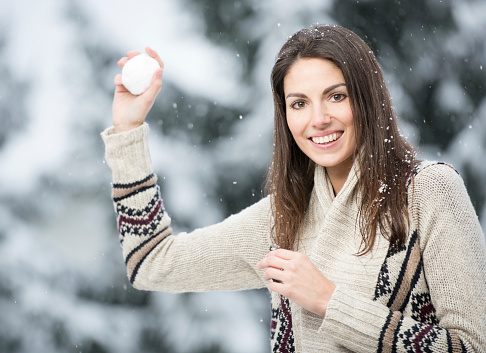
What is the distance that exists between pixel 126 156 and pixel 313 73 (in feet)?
1.47

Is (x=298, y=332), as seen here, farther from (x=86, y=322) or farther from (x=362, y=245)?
(x=86, y=322)

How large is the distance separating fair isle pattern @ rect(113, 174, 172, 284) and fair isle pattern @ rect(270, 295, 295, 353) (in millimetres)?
319

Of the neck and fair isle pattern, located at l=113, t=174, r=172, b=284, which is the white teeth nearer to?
the neck

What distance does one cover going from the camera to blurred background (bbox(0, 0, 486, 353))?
A: 86.2 inches

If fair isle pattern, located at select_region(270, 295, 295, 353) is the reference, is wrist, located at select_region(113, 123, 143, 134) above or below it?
above

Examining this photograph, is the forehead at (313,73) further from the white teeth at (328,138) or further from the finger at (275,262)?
the finger at (275,262)

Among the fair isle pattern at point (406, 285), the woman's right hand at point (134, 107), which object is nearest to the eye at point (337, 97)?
the fair isle pattern at point (406, 285)

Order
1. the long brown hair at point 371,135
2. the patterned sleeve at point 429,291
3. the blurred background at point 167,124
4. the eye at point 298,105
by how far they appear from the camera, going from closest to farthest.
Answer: the patterned sleeve at point 429,291
the long brown hair at point 371,135
the eye at point 298,105
the blurred background at point 167,124

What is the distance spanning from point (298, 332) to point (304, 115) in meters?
0.47

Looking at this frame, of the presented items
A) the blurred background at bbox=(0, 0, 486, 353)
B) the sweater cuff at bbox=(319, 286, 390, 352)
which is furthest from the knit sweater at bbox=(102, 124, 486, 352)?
the blurred background at bbox=(0, 0, 486, 353)

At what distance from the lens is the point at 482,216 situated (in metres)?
2.22

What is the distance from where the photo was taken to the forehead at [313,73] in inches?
47.6

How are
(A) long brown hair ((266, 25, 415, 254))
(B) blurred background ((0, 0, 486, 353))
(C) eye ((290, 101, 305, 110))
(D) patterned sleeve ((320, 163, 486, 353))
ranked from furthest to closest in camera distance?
1. (B) blurred background ((0, 0, 486, 353))
2. (C) eye ((290, 101, 305, 110))
3. (A) long brown hair ((266, 25, 415, 254))
4. (D) patterned sleeve ((320, 163, 486, 353))

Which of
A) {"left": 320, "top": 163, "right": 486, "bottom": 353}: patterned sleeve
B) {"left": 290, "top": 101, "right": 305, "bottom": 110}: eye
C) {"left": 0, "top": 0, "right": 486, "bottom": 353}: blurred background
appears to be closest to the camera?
{"left": 320, "top": 163, "right": 486, "bottom": 353}: patterned sleeve
